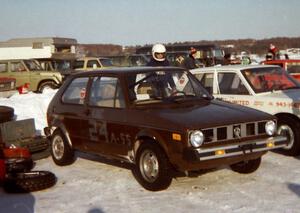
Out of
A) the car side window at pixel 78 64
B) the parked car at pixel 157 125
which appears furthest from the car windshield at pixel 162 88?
the car side window at pixel 78 64

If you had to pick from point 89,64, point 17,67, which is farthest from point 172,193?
point 89,64

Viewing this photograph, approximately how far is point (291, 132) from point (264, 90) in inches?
39.9

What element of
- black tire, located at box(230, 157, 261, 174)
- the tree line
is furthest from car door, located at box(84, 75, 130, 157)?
the tree line

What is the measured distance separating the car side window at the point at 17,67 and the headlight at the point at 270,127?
17.1 m

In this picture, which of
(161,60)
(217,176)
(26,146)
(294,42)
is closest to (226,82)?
(161,60)

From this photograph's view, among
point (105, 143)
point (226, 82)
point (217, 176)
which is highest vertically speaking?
point (226, 82)

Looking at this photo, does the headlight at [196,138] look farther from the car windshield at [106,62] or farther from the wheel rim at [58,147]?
the car windshield at [106,62]

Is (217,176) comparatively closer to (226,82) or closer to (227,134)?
(227,134)

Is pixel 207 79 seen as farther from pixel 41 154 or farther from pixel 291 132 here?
pixel 41 154

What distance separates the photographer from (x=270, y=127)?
6.66 m

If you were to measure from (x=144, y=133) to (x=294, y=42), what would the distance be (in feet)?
315

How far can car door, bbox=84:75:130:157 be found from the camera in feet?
22.7

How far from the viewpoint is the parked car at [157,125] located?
239 inches

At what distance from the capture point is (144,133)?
6.43 metres
